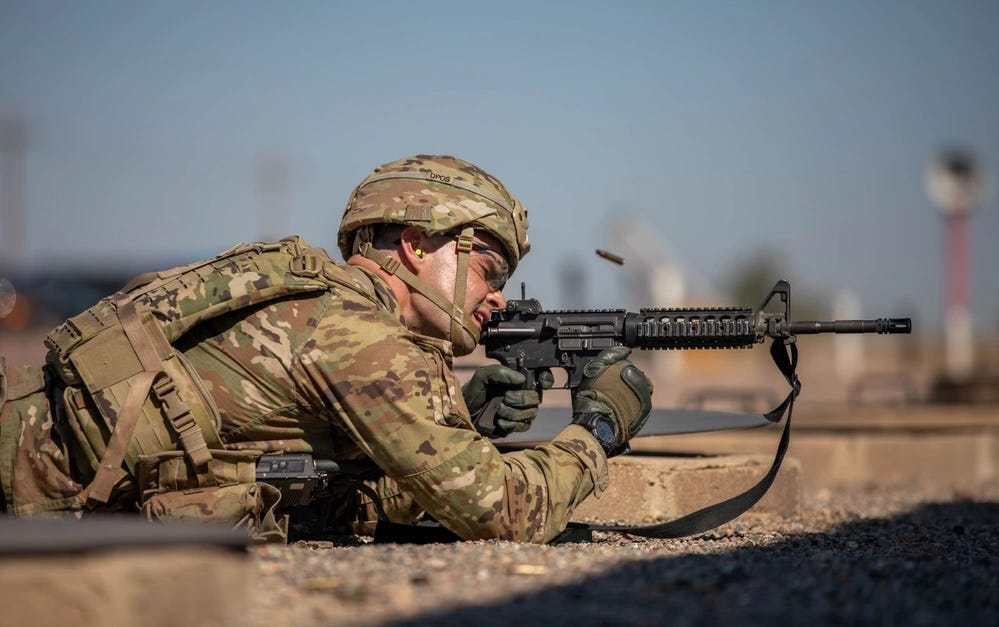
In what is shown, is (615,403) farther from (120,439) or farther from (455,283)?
(120,439)

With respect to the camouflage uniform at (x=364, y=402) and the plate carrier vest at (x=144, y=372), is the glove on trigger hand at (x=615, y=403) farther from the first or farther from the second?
the plate carrier vest at (x=144, y=372)

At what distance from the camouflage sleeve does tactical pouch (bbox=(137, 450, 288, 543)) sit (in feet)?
1.21

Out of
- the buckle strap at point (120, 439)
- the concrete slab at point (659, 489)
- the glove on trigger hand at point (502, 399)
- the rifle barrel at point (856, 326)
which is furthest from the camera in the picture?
the concrete slab at point (659, 489)

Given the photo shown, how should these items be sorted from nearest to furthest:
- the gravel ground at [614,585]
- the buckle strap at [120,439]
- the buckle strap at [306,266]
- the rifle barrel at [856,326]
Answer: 1. the gravel ground at [614,585]
2. the buckle strap at [120,439]
3. the buckle strap at [306,266]
4. the rifle barrel at [856,326]

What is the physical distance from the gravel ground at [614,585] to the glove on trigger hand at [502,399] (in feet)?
2.62

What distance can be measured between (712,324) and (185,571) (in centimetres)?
331

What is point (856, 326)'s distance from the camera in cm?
545

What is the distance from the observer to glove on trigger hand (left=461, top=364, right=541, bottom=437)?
5.13m

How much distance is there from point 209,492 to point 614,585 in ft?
5.45

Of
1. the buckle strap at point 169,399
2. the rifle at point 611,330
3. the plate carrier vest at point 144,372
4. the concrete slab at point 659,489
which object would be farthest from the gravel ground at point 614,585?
the concrete slab at point 659,489

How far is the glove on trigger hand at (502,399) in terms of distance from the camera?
5.13m

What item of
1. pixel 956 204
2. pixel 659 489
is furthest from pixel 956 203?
pixel 659 489

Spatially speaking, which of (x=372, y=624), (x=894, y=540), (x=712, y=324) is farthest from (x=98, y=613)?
(x=894, y=540)

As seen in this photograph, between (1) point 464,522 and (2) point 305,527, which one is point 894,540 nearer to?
(1) point 464,522
